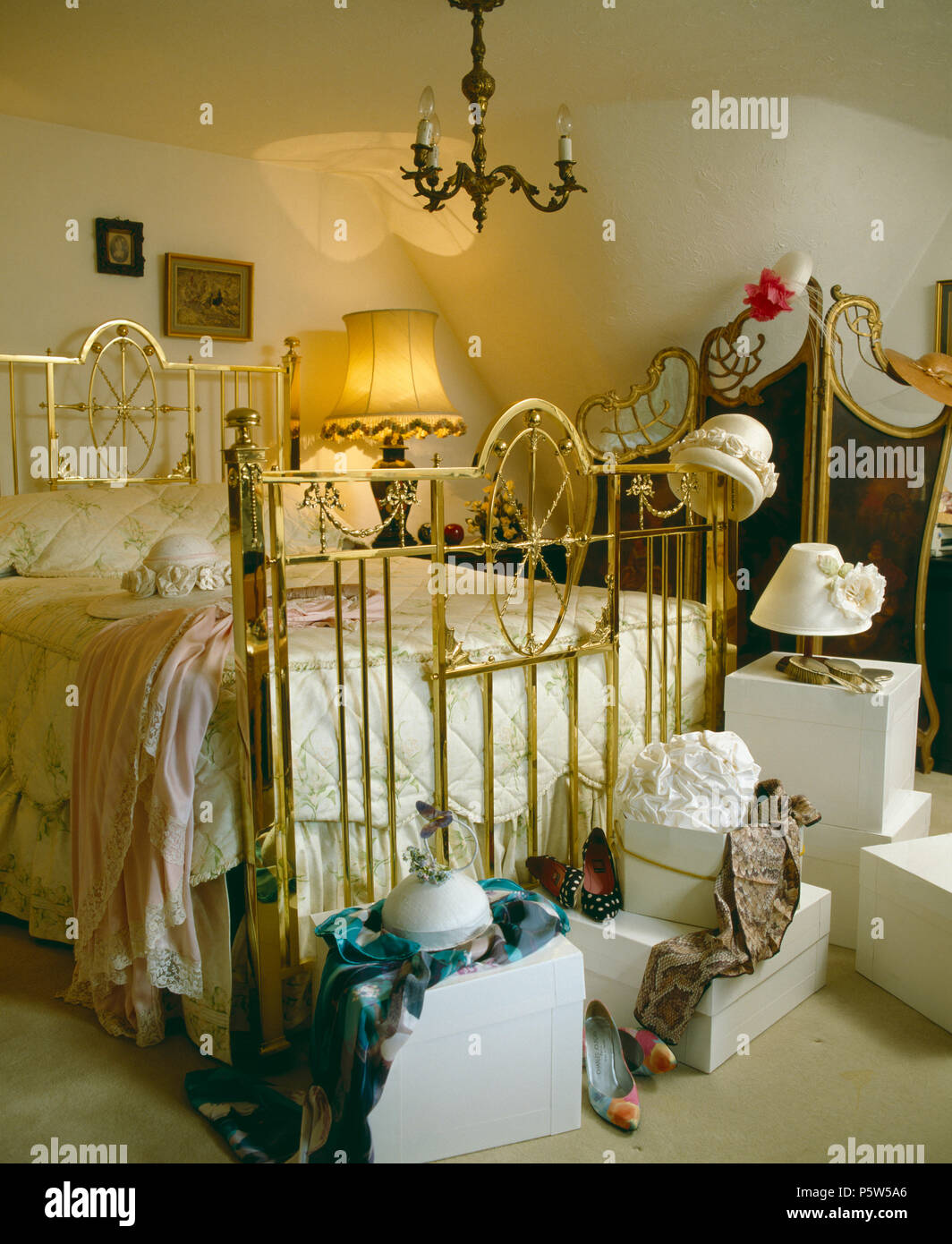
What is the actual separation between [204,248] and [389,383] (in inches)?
34.6

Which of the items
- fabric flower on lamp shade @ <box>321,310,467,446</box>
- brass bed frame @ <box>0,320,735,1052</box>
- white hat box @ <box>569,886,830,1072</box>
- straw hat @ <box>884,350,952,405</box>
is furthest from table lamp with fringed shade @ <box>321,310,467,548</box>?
white hat box @ <box>569,886,830,1072</box>

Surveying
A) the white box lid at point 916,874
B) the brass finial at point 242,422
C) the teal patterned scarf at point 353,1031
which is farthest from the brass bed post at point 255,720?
the white box lid at point 916,874

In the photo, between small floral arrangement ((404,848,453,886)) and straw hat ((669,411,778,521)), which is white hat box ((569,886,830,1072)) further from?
straw hat ((669,411,778,521))

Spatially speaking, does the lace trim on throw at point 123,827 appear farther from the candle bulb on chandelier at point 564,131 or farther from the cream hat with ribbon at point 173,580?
the candle bulb on chandelier at point 564,131

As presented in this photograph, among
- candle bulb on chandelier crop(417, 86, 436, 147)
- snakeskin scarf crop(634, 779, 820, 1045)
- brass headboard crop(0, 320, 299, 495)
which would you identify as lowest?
snakeskin scarf crop(634, 779, 820, 1045)

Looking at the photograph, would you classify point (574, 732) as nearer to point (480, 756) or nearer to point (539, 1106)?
point (480, 756)

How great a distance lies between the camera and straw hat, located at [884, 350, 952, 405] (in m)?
3.05

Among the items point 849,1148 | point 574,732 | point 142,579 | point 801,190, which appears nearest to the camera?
point 849,1148

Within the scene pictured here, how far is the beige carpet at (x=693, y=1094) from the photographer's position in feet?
4.99

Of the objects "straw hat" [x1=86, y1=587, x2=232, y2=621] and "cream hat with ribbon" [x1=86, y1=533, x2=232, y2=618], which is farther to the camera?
"cream hat with ribbon" [x1=86, y1=533, x2=232, y2=618]

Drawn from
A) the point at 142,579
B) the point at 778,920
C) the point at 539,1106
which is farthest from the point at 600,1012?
the point at 142,579

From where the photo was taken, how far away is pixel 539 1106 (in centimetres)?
155

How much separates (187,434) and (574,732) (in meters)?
2.35

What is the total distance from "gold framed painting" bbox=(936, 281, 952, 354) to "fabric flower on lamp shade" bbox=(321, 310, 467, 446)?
186 centimetres
